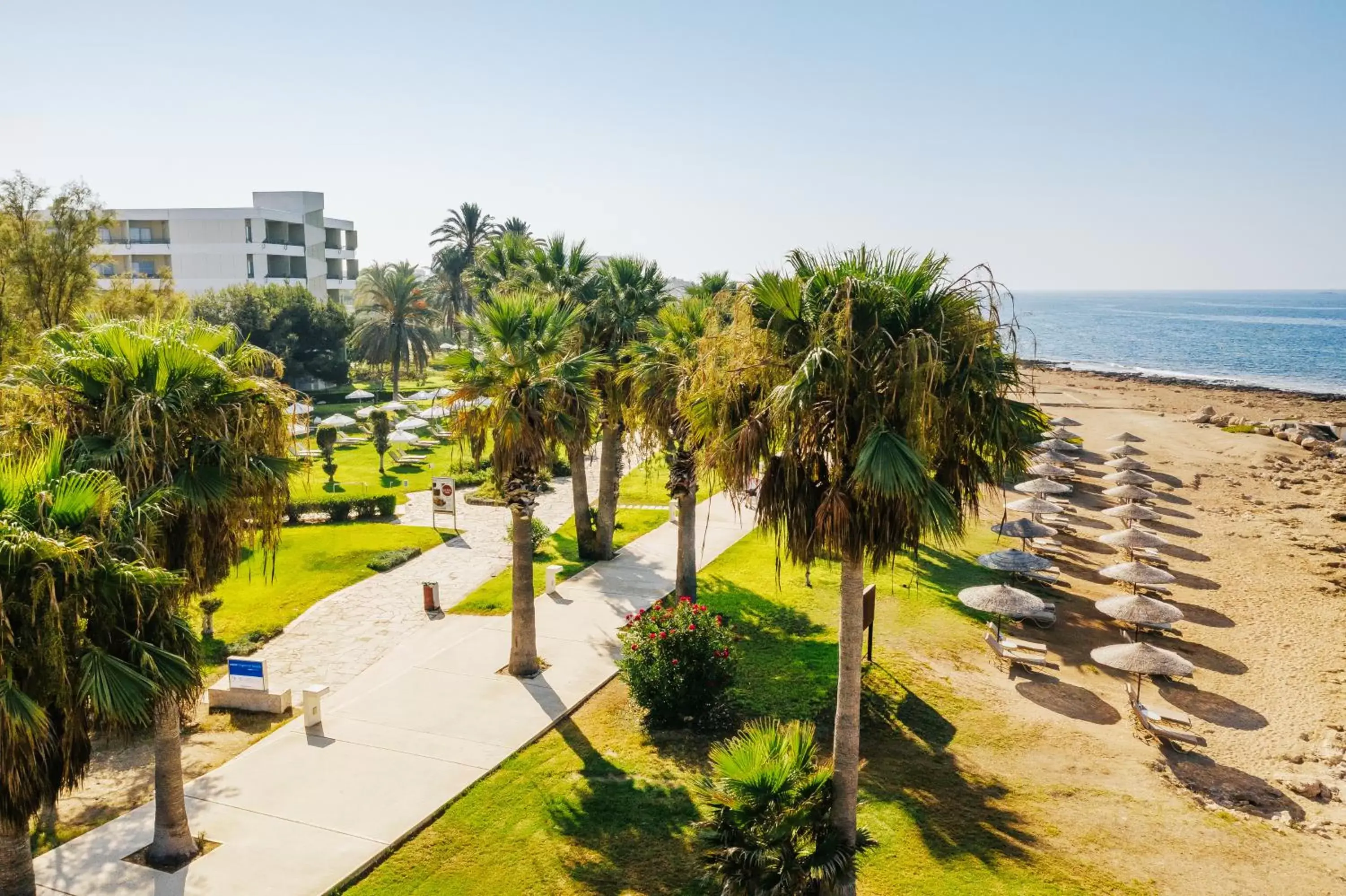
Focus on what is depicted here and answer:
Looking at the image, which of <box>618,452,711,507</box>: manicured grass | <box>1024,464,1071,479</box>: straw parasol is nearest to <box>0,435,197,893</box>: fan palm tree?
<box>618,452,711,507</box>: manicured grass

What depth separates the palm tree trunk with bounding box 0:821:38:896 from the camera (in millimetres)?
8914

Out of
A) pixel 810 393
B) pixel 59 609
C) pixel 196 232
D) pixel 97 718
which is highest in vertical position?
pixel 196 232

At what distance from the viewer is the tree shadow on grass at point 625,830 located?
10883mm

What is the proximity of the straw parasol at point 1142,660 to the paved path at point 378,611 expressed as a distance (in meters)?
14.3

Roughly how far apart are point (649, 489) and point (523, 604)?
19.6 metres

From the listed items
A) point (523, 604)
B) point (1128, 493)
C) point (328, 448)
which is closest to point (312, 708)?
point (523, 604)

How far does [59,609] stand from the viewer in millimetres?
7852

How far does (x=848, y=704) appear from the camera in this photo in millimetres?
10180

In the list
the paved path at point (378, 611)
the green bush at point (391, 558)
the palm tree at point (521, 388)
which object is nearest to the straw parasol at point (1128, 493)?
the paved path at point (378, 611)

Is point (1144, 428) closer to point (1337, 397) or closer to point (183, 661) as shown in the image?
point (1337, 397)

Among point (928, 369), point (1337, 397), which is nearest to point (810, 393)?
point (928, 369)

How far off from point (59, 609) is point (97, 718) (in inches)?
54.2

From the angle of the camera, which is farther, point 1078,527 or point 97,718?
point 1078,527

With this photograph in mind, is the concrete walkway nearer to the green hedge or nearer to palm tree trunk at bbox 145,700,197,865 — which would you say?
palm tree trunk at bbox 145,700,197,865
